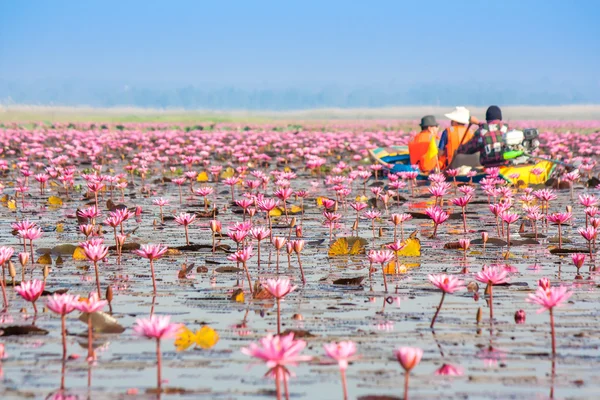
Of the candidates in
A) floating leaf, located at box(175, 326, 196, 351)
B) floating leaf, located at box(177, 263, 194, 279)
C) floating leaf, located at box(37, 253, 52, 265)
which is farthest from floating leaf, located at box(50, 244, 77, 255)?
floating leaf, located at box(175, 326, 196, 351)

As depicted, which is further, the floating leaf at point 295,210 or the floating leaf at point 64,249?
the floating leaf at point 295,210

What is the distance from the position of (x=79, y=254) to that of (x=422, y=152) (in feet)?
30.5

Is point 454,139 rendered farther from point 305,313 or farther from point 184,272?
point 305,313

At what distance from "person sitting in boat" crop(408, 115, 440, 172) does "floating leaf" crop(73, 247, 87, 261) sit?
9198mm

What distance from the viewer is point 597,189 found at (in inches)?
658

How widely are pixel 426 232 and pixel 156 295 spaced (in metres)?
4.35

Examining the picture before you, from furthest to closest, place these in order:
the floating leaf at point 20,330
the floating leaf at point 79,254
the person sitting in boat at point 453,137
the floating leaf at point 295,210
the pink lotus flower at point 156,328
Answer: the person sitting in boat at point 453,137 < the floating leaf at point 295,210 < the floating leaf at point 79,254 < the floating leaf at point 20,330 < the pink lotus flower at point 156,328

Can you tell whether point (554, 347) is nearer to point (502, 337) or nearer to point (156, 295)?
point (502, 337)

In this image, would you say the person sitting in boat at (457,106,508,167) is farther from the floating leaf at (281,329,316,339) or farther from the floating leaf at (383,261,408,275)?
the floating leaf at (281,329,316,339)

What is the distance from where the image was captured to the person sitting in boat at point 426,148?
16.6m

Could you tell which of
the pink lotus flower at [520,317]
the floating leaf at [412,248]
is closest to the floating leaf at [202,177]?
the floating leaf at [412,248]

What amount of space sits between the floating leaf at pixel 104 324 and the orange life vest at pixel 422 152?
11.6 meters


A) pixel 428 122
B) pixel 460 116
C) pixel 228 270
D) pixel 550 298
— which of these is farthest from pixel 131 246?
pixel 428 122

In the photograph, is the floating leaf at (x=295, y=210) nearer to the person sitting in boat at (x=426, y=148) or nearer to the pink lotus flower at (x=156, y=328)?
the person sitting in boat at (x=426, y=148)
